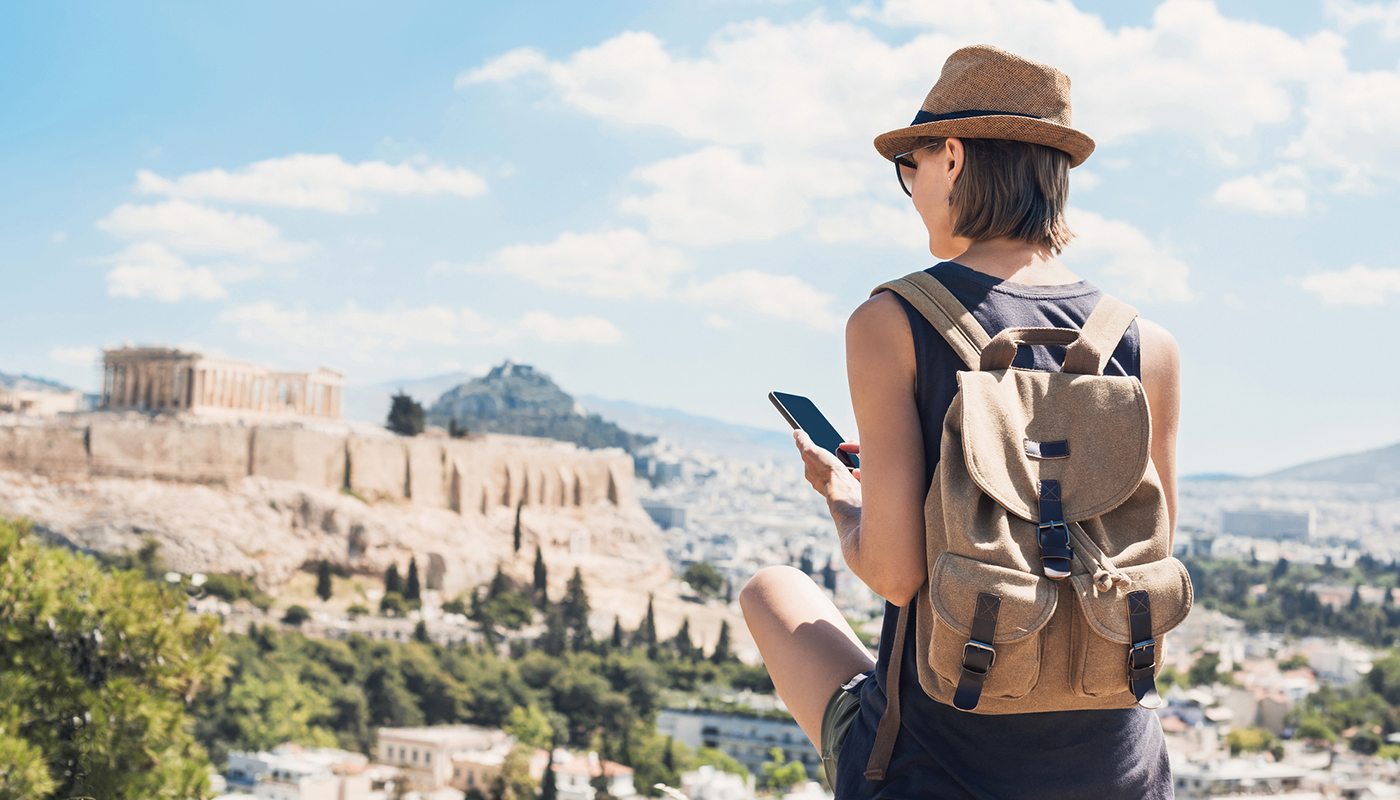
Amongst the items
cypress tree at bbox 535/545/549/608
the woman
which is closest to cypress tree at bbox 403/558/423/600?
cypress tree at bbox 535/545/549/608

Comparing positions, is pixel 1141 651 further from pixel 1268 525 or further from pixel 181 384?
pixel 1268 525

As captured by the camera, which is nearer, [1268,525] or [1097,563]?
[1097,563]

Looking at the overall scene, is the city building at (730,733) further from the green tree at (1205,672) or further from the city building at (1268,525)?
the city building at (1268,525)

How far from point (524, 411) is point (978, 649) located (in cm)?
10923

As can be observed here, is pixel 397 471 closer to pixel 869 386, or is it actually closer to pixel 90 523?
pixel 90 523

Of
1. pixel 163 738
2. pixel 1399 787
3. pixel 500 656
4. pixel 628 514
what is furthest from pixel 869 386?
pixel 628 514

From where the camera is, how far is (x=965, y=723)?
947 millimetres

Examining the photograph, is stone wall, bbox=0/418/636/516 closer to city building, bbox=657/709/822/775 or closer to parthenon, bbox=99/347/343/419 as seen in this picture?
parthenon, bbox=99/347/343/419

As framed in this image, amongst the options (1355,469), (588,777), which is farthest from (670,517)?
(1355,469)

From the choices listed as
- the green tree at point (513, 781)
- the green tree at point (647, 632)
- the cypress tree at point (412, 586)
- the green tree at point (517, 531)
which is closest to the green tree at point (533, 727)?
the green tree at point (513, 781)

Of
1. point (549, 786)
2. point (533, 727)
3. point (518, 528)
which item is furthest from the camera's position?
point (518, 528)

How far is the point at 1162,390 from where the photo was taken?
106 centimetres

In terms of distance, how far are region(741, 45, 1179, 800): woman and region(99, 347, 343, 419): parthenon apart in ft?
107

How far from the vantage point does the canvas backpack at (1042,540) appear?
0.88 metres
